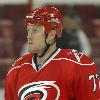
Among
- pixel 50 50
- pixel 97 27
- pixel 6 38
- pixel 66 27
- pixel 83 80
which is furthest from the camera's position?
pixel 97 27

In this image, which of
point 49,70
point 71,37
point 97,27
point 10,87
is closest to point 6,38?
point 97,27

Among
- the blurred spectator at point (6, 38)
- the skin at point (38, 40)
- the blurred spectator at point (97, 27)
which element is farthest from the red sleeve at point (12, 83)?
the blurred spectator at point (97, 27)

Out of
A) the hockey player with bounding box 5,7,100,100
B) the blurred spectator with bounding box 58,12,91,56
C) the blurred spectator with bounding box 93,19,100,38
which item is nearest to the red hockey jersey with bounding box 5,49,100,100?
the hockey player with bounding box 5,7,100,100

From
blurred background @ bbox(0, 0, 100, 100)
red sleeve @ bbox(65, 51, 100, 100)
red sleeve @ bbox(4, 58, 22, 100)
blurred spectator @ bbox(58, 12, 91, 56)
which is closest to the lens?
red sleeve @ bbox(65, 51, 100, 100)

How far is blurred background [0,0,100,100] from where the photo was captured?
4.14m

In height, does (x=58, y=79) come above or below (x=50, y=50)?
below

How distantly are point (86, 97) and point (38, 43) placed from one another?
34cm

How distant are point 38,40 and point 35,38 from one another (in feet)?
0.06

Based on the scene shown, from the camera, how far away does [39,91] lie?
7.55 feet

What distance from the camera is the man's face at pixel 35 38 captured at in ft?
7.50

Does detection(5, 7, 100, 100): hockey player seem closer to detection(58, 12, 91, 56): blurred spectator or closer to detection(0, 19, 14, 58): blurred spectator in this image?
detection(58, 12, 91, 56): blurred spectator

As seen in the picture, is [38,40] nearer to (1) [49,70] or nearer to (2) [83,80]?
(1) [49,70]

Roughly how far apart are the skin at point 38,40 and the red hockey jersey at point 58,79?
4cm

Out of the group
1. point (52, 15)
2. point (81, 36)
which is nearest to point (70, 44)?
point (81, 36)
